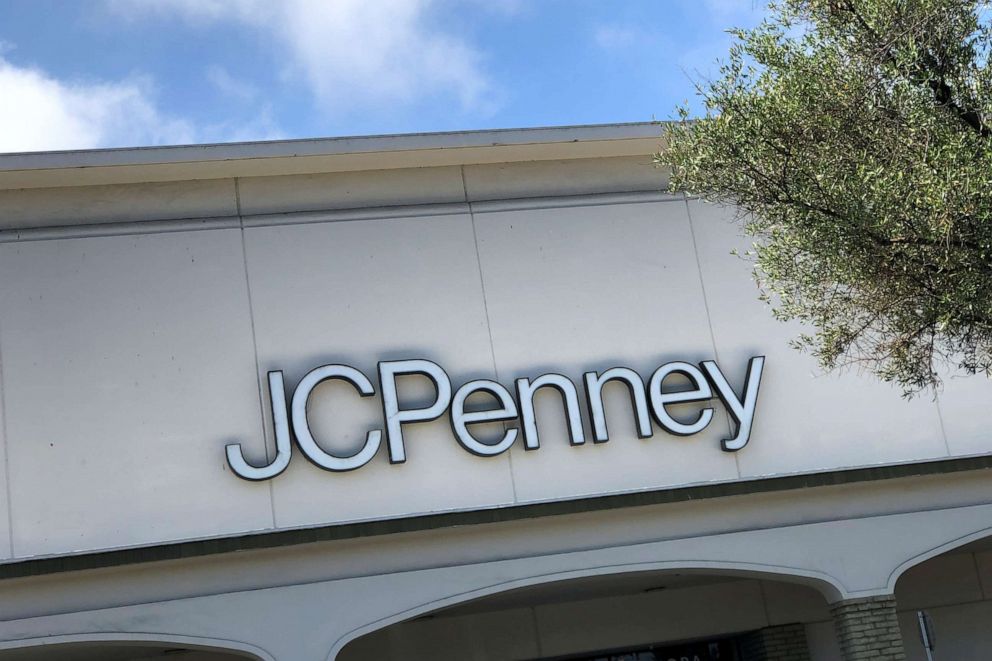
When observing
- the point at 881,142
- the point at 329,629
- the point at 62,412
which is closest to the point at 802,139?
the point at 881,142

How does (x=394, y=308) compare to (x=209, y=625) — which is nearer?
(x=209, y=625)

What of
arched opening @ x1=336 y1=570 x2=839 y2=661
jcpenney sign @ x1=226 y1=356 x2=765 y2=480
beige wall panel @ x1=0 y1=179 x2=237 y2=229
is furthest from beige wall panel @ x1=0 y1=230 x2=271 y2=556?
arched opening @ x1=336 y1=570 x2=839 y2=661

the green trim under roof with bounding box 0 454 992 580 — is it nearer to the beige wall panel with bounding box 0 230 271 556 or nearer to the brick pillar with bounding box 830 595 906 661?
the beige wall panel with bounding box 0 230 271 556

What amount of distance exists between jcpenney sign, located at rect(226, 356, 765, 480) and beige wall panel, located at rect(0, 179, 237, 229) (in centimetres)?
246

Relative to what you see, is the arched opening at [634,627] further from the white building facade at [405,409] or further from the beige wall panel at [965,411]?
the beige wall panel at [965,411]

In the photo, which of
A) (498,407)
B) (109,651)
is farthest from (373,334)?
(109,651)

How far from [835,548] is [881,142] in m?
6.07

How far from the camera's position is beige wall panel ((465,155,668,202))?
54.2 ft

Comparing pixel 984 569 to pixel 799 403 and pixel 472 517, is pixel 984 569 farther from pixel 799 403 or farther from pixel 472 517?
pixel 472 517

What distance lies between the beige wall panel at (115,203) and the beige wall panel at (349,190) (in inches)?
14.2

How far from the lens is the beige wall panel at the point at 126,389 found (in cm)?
1434

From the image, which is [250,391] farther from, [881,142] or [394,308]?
[881,142]

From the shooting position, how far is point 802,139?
11844 millimetres

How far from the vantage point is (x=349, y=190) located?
16094 millimetres
